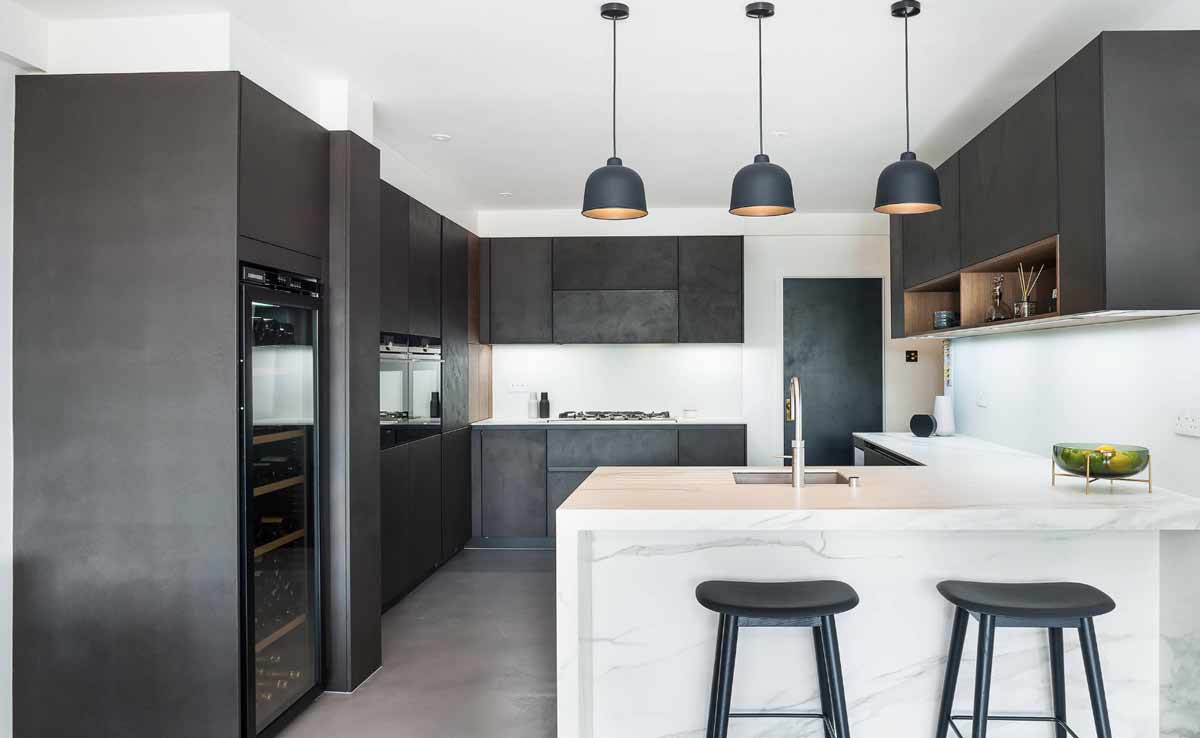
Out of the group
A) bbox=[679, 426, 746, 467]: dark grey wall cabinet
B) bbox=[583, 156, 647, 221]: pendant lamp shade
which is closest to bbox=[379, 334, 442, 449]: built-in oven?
bbox=[583, 156, 647, 221]: pendant lamp shade

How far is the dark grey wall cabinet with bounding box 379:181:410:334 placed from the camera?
13.1ft

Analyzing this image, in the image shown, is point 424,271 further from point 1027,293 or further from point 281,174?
point 1027,293

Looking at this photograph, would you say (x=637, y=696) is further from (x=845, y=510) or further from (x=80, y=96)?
(x=80, y=96)

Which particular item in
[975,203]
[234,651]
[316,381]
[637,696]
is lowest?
[637,696]

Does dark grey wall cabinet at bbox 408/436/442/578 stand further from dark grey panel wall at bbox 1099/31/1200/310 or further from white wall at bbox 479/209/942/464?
dark grey panel wall at bbox 1099/31/1200/310

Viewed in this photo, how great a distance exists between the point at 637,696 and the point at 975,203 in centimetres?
268

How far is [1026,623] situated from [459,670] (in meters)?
2.32

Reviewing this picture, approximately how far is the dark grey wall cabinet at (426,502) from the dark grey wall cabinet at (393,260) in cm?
80

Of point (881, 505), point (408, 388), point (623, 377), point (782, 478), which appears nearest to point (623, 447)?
point (623, 377)

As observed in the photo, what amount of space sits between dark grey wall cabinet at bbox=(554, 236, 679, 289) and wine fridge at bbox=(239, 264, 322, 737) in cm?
A: 312

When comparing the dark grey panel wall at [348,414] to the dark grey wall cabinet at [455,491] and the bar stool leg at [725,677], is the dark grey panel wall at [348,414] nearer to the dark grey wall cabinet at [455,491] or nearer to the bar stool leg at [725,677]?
the bar stool leg at [725,677]

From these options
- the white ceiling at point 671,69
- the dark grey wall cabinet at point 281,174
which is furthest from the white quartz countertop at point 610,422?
the dark grey wall cabinet at point 281,174

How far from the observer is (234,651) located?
258 cm

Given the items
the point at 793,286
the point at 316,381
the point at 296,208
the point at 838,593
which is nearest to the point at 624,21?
the point at 296,208
